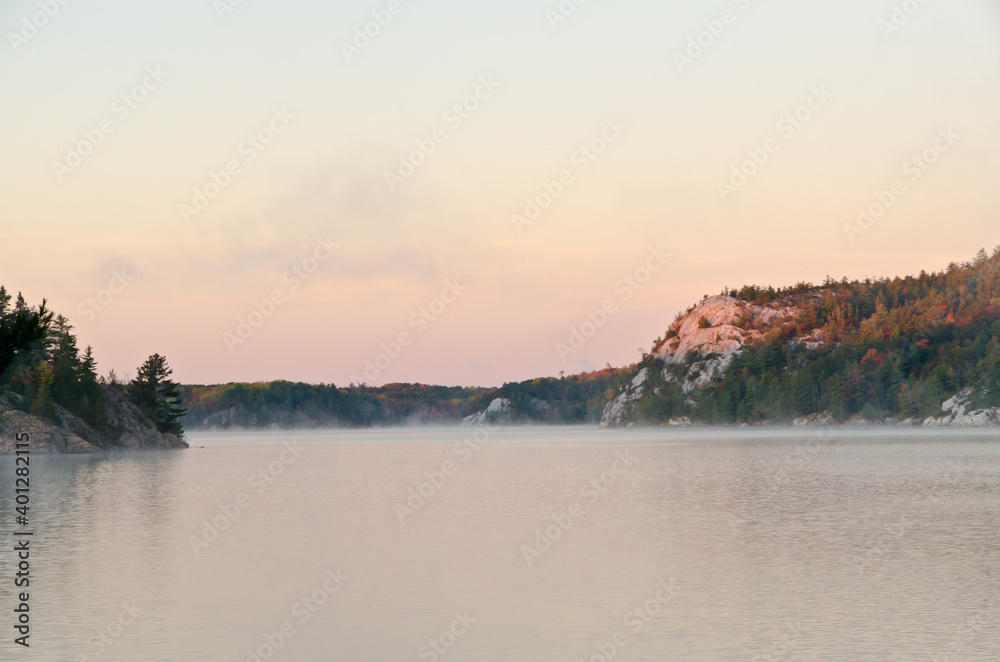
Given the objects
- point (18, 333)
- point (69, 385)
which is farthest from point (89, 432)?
point (18, 333)

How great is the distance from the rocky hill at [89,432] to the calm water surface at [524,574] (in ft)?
240

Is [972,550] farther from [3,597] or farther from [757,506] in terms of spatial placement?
[3,597]

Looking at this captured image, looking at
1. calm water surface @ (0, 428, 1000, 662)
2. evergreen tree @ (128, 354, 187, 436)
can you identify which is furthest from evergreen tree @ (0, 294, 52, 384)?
evergreen tree @ (128, 354, 187, 436)

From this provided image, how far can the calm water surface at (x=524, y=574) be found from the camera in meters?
22.7

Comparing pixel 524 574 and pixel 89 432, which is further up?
pixel 89 432

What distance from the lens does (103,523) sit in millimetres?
48094

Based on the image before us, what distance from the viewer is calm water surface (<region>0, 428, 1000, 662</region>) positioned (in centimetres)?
2273

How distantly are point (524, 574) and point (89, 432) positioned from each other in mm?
133086

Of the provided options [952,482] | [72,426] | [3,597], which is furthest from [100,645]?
[72,426]

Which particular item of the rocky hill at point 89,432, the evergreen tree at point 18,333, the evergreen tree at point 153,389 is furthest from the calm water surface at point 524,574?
the evergreen tree at point 153,389

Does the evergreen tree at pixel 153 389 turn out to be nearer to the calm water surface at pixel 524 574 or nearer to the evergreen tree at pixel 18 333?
the calm water surface at pixel 524 574

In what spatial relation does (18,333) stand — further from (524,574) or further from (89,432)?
(89,432)

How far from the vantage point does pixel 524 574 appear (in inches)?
1265

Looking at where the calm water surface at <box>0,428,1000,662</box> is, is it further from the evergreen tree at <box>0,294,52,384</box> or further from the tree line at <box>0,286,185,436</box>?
the tree line at <box>0,286,185,436</box>
